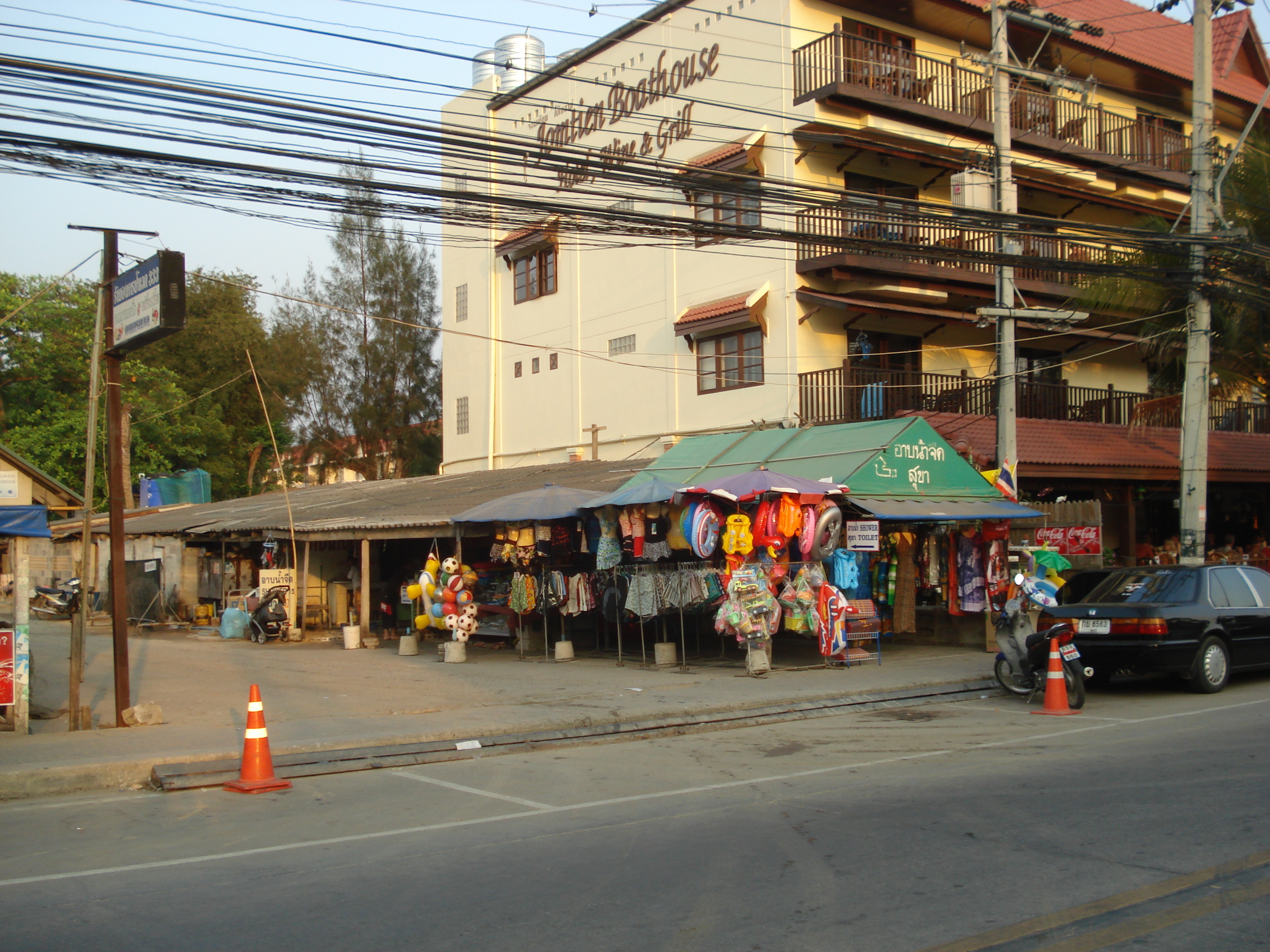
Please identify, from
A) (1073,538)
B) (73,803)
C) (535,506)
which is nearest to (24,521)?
(73,803)

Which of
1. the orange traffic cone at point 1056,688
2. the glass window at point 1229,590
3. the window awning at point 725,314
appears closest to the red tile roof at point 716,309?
the window awning at point 725,314

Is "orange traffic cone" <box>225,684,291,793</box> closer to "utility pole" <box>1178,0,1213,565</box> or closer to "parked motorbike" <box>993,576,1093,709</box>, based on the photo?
"parked motorbike" <box>993,576,1093,709</box>

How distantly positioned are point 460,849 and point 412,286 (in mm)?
40183

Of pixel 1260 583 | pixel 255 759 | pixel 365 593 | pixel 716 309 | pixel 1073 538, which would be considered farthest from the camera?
pixel 716 309

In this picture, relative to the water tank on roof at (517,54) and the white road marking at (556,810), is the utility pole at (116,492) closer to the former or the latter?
the white road marking at (556,810)

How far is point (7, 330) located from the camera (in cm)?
3791

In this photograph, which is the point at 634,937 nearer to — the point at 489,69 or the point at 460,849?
the point at 460,849

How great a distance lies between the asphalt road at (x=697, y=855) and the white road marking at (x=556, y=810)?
4 centimetres

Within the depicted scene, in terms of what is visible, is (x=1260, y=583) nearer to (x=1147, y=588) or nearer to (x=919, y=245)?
(x=1147, y=588)

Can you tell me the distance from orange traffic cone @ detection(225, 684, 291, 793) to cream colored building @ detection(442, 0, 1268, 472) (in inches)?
471

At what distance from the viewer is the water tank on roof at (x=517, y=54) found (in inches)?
1328

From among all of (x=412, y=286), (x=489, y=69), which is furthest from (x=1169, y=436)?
(x=412, y=286)

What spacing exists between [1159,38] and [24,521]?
33.3m

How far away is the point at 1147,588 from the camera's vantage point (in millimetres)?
13227
